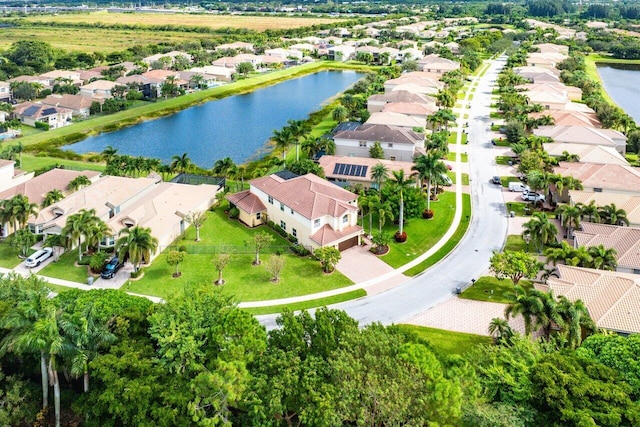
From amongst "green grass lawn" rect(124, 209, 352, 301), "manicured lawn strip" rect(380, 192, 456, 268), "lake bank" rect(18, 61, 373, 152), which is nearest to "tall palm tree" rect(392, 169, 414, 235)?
"manicured lawn strip" rect(380, 192, 456, 268)

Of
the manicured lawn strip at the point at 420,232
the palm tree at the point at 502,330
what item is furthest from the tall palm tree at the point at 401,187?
the palm tree at the point at 502,330

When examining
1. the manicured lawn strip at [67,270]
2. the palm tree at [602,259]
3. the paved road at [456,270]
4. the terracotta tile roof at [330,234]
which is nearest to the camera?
the paved road at [456,270]

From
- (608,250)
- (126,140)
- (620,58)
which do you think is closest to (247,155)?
(126,140)

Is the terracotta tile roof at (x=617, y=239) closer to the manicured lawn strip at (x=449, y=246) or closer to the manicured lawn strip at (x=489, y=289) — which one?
the manicured lawn strip at (x=489, y=289)

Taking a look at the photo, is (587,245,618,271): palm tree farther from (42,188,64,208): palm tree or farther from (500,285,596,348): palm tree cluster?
(42,188,64,208): palm tree

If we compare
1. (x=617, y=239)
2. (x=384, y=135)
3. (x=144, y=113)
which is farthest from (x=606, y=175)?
(x=144, y=113)
